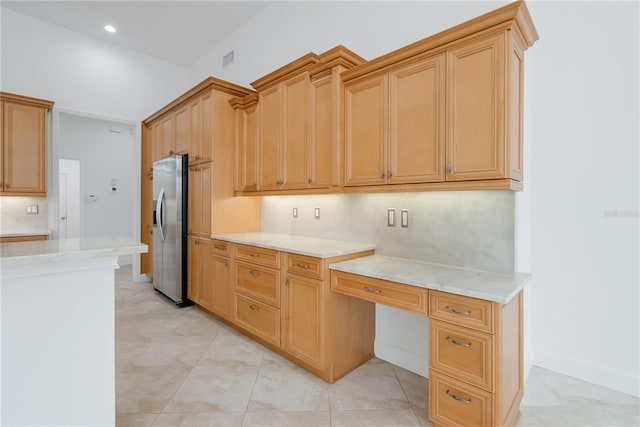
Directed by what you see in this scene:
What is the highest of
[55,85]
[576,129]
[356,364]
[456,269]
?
[55,85]

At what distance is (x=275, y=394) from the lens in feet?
7.01

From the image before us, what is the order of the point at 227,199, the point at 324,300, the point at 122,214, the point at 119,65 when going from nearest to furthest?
1. the point at 324,300
2. the point at 227,199
3. the point at 119,65
4. the point at 122,214

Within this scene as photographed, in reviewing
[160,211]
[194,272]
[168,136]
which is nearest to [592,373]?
[194,272]

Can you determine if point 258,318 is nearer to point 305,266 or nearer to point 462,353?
point 305,266

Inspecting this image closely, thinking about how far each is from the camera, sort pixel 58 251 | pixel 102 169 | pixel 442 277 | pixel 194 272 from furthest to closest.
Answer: pixel 102 169
pixel 194 272
pixel 442 277
pixel 58 251

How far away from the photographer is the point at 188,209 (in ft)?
12.7

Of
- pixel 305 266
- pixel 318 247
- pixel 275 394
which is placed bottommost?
pixel 275 394

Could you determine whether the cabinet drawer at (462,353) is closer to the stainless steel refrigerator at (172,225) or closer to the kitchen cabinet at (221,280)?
the kitchen cabinet at (221,280)

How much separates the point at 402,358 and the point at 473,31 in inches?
94.2

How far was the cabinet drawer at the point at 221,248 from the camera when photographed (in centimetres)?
323

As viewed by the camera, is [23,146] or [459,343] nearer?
[459,343]

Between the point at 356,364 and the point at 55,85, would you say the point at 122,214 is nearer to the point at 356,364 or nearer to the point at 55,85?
the point at 55,85

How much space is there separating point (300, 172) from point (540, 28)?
2.11 metres

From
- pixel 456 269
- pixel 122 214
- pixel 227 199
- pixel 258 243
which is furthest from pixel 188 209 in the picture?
pixel 122 214
